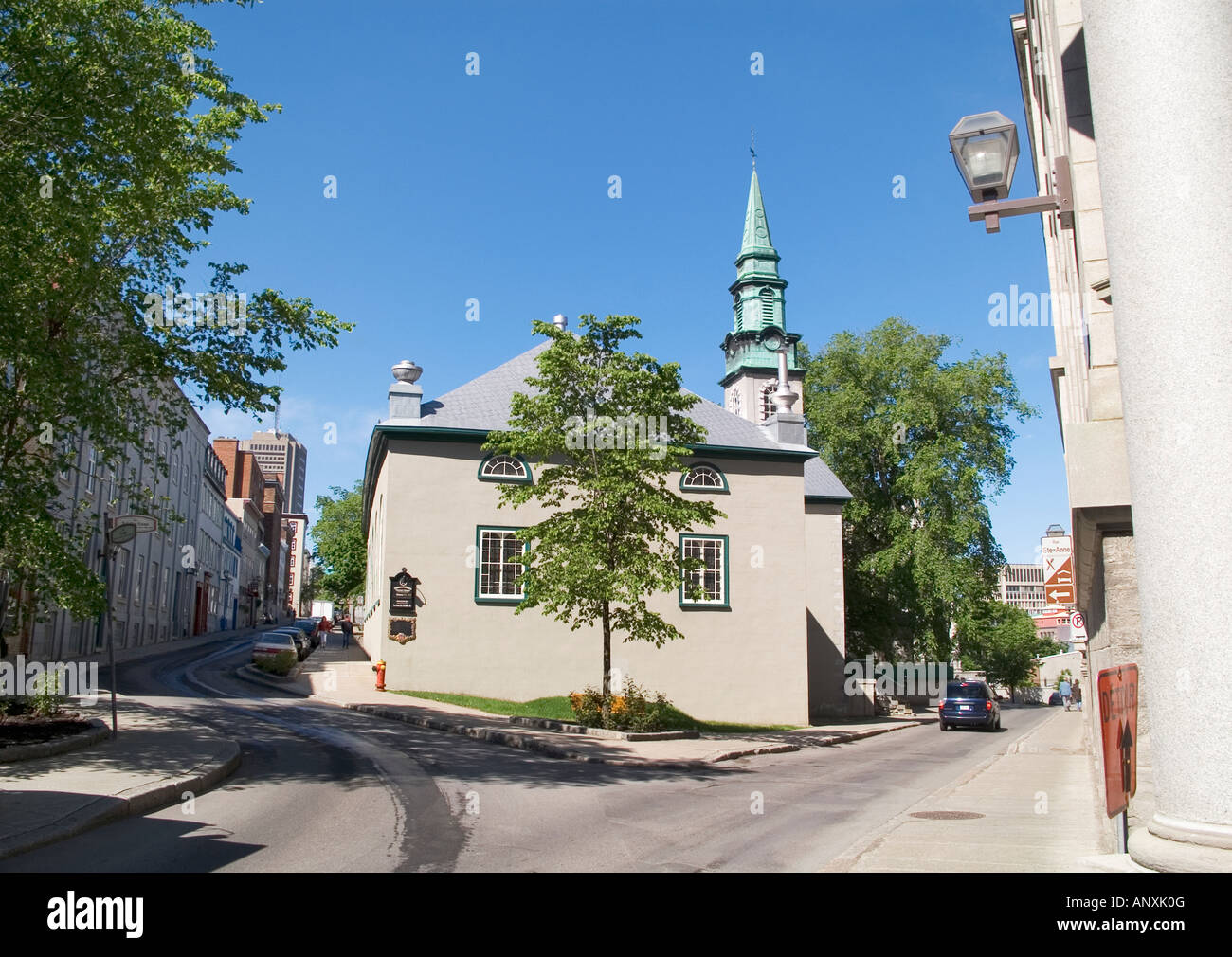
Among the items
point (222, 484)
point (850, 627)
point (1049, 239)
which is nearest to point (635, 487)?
point (1049, 239)

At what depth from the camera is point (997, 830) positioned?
9.63 meters

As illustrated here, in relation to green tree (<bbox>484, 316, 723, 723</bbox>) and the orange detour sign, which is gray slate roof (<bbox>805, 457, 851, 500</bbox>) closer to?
green tree (<bbox>484, 316, 723, 723</bbox>)

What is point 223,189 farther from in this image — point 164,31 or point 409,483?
point 409,483

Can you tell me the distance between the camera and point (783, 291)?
5306 centimetres

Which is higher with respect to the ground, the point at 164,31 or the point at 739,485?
the point at 164,31

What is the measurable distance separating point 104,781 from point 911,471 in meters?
37.8

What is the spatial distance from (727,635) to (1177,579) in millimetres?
25189

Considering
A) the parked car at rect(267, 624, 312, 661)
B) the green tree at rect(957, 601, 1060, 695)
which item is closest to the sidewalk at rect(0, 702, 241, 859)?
the parked car at rect(267, 624, 312, 661)

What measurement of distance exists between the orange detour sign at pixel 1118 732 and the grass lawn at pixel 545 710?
1581 centimetres

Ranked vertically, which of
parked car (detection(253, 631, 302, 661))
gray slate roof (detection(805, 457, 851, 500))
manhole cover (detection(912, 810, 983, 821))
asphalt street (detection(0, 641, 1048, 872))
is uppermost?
gray slate roof (detection(805, 457, 851, 500))

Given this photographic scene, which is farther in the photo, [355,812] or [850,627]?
[850,627]

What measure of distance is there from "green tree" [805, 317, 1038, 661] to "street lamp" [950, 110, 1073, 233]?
3518cm

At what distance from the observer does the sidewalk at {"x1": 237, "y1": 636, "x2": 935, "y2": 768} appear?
16188 mm

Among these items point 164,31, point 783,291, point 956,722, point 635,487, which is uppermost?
point 783,291
